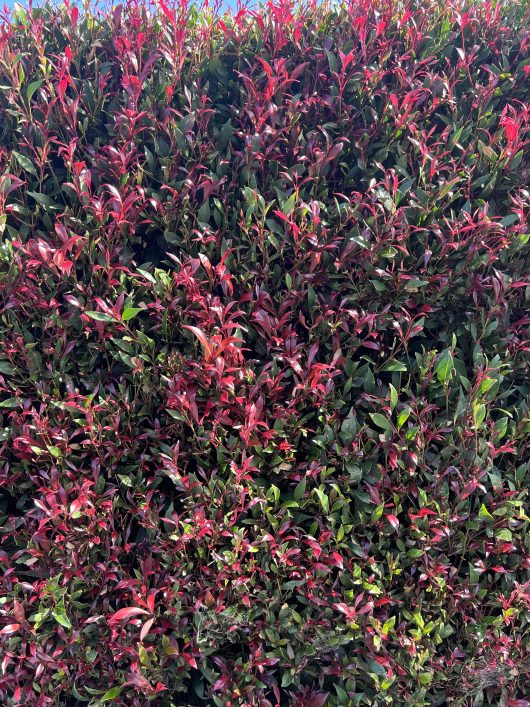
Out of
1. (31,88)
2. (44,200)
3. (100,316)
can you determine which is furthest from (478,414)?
(31,88)

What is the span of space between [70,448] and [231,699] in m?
1.16

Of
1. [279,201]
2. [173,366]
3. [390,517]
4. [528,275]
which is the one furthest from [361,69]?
[390,517]

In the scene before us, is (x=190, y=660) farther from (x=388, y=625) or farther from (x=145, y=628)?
(x=388, y=625)

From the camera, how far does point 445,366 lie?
2.29 meters

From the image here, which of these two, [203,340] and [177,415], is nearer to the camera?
[203,340]

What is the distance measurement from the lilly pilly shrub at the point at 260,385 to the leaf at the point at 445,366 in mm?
14

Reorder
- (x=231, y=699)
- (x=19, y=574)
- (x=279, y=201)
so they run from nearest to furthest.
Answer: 1. (x=231, y=699)
2. (x=19, y=574)
3. (x=279, y=201)

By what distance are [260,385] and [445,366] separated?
749 millimetres

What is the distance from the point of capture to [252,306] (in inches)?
98.3

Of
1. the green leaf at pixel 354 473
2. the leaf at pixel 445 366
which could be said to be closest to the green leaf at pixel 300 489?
the green leaf at pixel 354 473

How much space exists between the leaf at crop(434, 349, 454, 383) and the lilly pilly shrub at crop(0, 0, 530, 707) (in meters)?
0.01

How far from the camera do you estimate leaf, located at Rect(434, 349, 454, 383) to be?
229 cm

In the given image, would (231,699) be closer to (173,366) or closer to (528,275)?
(173,366)

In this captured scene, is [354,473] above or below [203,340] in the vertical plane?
below
